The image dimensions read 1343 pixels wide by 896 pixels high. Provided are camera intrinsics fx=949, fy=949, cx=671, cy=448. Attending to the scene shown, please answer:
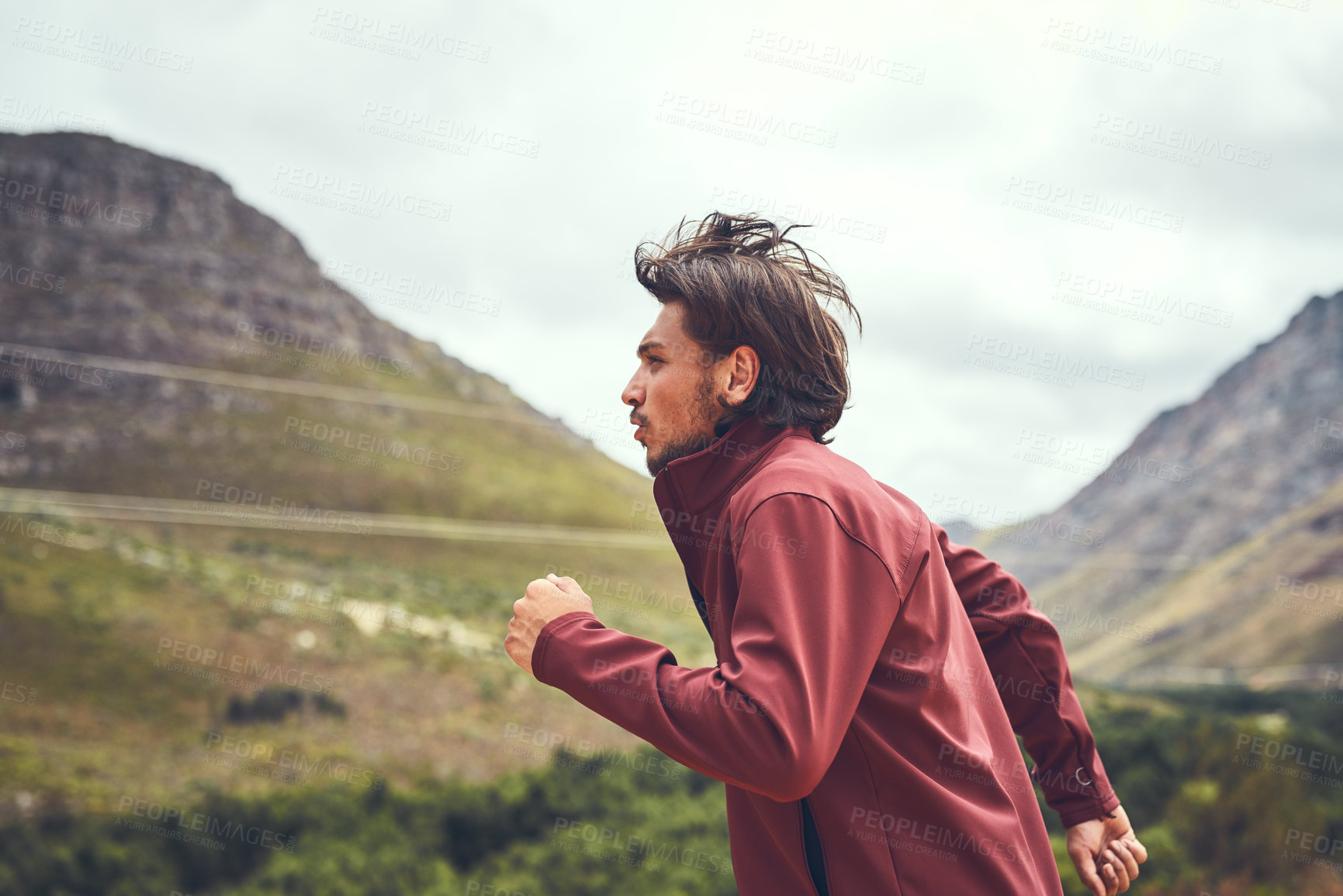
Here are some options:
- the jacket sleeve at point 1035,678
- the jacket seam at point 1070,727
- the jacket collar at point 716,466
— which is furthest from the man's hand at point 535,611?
the jacket seam at point 1070,727

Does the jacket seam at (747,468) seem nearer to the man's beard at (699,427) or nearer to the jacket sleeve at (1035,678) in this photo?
the man's beard at (699,427)

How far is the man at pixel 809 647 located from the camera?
148 centimetres

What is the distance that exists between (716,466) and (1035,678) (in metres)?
0.98

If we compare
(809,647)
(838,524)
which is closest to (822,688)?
(809,647)

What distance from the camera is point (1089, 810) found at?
225cm

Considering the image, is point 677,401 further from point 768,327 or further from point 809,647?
point 809,647

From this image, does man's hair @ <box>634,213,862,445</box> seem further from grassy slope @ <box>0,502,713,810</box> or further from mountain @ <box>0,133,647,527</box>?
mountain @ <box>0,133,647,527</box>

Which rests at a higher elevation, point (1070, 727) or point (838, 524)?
point (838, 524)

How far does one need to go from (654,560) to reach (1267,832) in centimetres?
4141

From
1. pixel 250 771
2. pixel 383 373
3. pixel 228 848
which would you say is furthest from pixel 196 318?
pixel 228 848

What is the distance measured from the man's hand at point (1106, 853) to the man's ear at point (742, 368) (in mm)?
1339

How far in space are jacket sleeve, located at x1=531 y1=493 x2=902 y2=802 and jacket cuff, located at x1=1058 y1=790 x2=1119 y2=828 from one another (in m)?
1.06

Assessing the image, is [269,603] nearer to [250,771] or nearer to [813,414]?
[250,771]

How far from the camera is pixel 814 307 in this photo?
2031 mm
